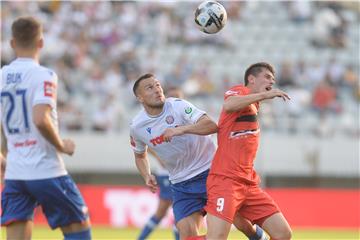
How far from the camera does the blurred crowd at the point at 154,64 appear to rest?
72.3 feet

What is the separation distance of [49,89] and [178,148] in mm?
1792

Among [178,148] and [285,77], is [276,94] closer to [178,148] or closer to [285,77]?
[178,148]

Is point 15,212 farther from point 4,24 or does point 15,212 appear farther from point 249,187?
point 4,24

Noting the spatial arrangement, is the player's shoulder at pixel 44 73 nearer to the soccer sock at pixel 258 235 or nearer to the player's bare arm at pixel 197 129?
the player's bare arm at pixel 197 129

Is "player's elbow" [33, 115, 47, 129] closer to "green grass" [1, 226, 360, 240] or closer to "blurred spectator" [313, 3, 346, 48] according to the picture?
"green grass" [1, 226, 360, 240]

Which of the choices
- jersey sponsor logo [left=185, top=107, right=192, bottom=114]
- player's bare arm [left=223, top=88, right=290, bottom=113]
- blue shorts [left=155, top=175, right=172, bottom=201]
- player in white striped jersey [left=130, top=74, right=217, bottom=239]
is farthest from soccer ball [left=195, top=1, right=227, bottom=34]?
blue shorts [left=155, top=175, right=172, bottom=201]

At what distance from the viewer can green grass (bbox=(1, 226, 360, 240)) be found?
53.1 feet

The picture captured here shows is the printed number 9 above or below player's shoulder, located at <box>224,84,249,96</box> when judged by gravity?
below

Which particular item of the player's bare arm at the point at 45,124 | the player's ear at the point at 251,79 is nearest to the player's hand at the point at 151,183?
the player's ear at the point at 251,79

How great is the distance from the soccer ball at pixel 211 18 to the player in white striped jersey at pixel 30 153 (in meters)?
1.93

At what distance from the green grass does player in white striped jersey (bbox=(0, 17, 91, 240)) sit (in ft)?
23.0

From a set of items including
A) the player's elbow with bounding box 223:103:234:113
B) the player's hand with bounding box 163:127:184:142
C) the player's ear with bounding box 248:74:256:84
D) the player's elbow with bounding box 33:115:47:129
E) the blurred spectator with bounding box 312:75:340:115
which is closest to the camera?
the player's elbow with bounding box 33:115:47:129

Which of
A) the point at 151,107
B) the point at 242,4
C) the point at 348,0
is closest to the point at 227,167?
the point at 151,107

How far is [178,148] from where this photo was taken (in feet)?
29.5
